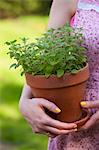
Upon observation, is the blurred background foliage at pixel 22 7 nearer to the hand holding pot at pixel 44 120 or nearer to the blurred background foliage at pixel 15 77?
the blurred background foliage at pixel 15 77

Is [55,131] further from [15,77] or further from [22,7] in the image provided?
[22,7]

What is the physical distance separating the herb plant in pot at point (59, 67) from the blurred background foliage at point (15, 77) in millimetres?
172

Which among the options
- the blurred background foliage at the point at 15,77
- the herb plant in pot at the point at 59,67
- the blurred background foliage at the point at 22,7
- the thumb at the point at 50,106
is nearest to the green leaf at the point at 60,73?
the herb plant in pot at the point at 59,67

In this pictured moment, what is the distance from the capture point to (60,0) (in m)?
2.04

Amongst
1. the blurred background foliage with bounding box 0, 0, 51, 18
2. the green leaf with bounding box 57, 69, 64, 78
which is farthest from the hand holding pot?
the blurred background foliage with bounding box 0, 0, 51, 18

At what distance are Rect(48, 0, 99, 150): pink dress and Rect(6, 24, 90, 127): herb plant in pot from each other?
4cm

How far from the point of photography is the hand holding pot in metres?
1.81

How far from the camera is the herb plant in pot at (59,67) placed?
5.78 ft

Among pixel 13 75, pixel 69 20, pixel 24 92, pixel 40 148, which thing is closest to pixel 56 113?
pixel 24 92

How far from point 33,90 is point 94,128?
0.74ft

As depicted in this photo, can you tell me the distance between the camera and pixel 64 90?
1.80m

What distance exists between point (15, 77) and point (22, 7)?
11.6 ft

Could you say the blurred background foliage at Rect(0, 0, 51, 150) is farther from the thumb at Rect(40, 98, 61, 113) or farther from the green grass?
the thumb at Rect(40, 98, 61, 113)

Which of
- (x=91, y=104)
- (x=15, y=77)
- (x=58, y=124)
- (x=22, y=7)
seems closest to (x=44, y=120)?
(x=58, y=124)
